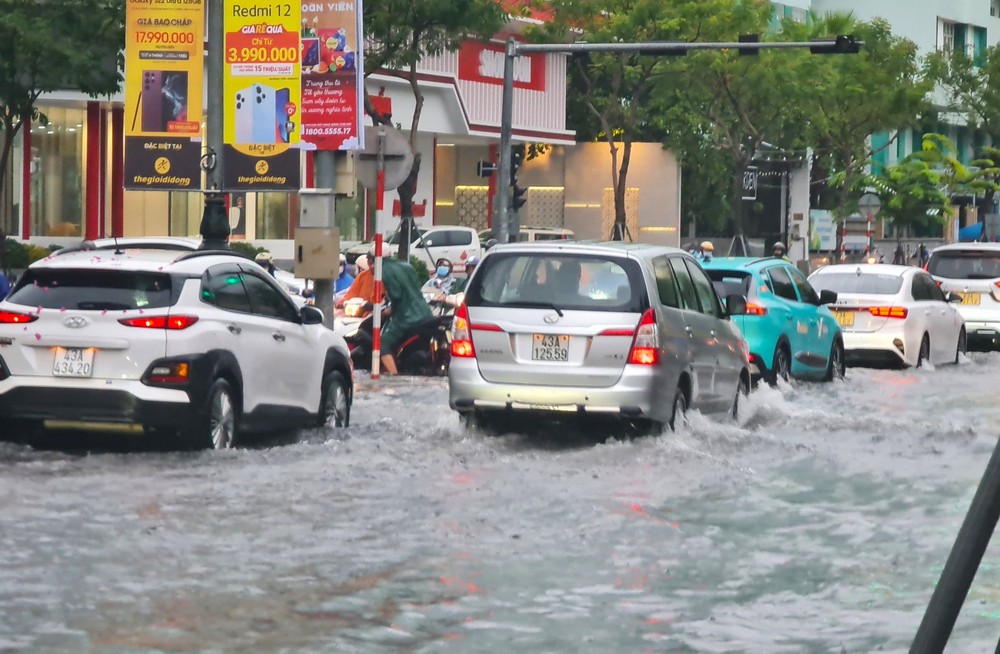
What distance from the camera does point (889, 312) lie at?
24.2 m

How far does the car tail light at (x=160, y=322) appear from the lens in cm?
1253

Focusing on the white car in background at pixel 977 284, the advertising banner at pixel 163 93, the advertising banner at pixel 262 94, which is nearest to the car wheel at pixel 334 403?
the advertising banner at pixel 262 94

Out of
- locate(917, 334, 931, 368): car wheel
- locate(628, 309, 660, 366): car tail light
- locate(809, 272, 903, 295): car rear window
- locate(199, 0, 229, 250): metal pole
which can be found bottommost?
locate(917, 334, 931, 368): car wheel

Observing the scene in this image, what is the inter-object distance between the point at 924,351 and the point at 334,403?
11810mm

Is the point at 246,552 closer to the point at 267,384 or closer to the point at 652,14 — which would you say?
the point at 267,384

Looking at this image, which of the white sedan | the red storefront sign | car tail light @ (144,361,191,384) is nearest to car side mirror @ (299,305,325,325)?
car tail light @ (144,361,191,384)

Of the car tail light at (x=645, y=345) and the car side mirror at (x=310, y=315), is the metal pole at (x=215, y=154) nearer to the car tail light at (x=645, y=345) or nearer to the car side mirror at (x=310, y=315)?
the car side mirror at (x=310, y=315)

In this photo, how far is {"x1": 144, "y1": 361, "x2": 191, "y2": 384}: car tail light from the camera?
12.4m

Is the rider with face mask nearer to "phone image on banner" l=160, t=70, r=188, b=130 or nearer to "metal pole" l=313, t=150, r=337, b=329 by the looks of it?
"metal pole" l=313, t=150, r=337, b=329

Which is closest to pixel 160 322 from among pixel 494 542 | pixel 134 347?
pixel 134 347

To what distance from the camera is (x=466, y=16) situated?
3788 cm

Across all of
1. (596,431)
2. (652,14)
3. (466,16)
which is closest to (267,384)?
(596,431)

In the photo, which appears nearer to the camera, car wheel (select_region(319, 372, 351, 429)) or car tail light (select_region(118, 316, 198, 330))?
car tail light (select_region(118, 316, 198, 330))

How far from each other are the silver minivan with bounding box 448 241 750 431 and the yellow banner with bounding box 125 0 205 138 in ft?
24.8
